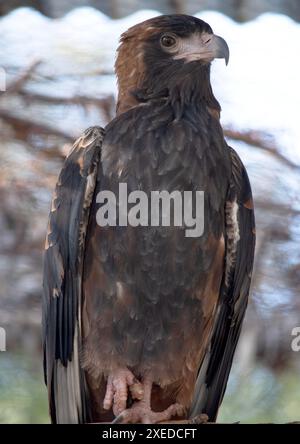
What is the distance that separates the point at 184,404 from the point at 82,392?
0.37 metres

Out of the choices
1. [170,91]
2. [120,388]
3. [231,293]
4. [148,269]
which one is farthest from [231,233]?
[120,388]

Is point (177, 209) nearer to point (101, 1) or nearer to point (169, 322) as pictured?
point (169, 322)

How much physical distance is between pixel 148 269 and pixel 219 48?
0.84m

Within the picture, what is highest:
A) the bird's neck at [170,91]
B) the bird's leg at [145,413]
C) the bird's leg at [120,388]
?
the bird's neck at [170,91]

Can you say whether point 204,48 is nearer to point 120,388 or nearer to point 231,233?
point 231,233

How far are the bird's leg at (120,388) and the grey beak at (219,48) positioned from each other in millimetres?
1162

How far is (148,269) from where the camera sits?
3.09 metres

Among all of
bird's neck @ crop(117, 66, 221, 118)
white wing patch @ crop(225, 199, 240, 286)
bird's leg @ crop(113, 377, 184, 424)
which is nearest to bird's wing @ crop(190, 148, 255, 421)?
white wing patch @ crop(225, 199, 240, 286)

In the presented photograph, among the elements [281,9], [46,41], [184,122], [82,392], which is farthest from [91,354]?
[281,9]

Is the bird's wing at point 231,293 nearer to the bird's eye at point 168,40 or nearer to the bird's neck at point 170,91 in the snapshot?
the bird's neck at point 170,91

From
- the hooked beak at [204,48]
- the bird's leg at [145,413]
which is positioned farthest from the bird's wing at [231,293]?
the hooked beak at [204,48]

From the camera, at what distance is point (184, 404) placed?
326 cm

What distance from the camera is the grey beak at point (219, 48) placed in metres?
3.24

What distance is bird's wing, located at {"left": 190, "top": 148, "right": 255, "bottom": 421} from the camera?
3.22 m
